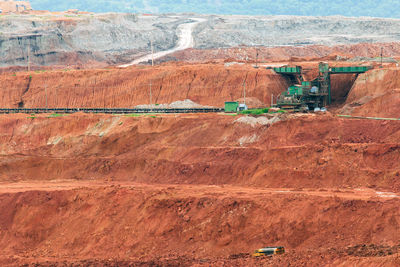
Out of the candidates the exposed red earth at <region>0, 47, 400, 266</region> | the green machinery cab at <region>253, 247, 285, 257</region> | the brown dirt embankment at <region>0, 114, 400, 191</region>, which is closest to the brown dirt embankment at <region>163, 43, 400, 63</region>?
the exposed red earth at <region>0, 47, 400, 266</region>

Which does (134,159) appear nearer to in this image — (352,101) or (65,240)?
(65,240)

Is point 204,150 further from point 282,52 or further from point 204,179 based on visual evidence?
point 282,52

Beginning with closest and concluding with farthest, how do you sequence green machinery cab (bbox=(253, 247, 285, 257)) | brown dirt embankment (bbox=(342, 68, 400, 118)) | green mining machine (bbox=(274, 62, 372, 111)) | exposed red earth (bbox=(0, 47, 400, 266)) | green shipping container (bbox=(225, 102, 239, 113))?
green machinery cab (bbox=(253, 247, 285, 257)) < exposed red earth (bbox=(0, 47, 400, 266)) < brown dirt embankment (bbox=(342, 68, 400, 118)) < green shipping container (bbox=(225, 102, 239, 113)) < green mining machine (bbox=(274, 62, 372, 111))

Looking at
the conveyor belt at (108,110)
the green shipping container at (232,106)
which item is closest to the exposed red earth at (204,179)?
the conveyor belt at (108,110)

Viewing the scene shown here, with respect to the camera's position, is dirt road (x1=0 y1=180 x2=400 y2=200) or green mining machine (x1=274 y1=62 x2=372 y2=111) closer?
dirt road (x1=0 y1=180 x2=400 y2=200)

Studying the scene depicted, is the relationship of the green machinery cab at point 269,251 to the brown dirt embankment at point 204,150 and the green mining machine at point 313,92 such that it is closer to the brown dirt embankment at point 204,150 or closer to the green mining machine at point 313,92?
the brown dirt embankment at point 204,150

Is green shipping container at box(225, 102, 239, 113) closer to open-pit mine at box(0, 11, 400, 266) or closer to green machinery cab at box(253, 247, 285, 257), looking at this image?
open-pit mine at box(0, 11, 400, 266)
